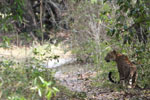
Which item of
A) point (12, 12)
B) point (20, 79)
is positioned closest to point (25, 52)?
point (12, 12)

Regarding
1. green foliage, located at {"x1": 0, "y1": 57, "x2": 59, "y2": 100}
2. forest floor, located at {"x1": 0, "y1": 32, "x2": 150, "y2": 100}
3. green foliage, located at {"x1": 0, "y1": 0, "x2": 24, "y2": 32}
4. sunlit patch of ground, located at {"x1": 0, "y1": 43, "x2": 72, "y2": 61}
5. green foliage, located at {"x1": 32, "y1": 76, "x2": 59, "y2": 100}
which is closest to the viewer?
green foliage, located at {"x1": 32, "y1": 76, "x2": 59, "y2": 100}

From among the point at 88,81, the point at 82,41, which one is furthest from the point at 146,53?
the point at 82,41

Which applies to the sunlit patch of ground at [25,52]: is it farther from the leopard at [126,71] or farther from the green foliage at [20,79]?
the leopard at [126,71]

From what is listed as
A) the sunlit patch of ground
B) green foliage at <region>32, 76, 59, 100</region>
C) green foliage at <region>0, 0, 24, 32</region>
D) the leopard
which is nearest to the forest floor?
the sunlit patch of ground

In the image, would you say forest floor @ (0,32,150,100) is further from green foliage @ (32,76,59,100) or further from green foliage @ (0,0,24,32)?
green foliage @ (32,76,59,100)

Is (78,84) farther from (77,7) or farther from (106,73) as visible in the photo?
(77,7)

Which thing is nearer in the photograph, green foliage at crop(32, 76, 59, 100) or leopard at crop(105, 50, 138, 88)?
green foliage at crop(32, 76, 59, 100)

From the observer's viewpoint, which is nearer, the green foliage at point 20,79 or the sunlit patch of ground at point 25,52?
the green foliage at point 20,79

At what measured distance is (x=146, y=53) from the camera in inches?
245

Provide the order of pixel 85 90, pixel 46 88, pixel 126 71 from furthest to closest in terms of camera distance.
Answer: pixel 85 90 < pixel 126 71 < pixel 46 88

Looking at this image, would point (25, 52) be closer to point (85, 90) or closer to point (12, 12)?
point (12, 12)

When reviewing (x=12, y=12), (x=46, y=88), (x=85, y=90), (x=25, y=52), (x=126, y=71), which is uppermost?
Result: (x=12, y=12)

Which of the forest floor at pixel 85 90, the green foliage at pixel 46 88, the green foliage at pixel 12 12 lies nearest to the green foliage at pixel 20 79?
the forest floor at pixel 85 90

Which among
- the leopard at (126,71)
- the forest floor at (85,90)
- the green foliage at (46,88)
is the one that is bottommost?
the forest floor at (85,90)
